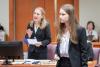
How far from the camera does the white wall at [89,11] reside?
31.3 ft

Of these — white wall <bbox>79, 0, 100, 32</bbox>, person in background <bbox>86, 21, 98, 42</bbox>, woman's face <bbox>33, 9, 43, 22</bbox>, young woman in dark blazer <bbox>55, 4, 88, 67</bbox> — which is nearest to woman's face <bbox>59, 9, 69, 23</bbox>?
young woman in dark blazer <bbox>55, 4, 88, 67</bbox>

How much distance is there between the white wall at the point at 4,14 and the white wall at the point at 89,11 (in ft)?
8.09

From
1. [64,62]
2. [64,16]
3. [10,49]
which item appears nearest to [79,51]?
[64,62]

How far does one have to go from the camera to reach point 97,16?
9562 mm

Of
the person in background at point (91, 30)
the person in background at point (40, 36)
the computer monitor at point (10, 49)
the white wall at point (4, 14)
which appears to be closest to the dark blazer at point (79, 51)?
the computer monitor at point (10, 49)

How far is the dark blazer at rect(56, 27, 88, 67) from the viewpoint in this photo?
3.62m

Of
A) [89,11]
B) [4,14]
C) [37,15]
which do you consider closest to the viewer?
[37,15]

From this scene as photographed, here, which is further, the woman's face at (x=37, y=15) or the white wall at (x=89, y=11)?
the white wall at (x=89, y=11)

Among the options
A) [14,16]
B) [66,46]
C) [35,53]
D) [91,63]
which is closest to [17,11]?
[14,16]

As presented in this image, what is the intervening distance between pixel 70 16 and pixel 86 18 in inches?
237

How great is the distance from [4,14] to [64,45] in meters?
6.46

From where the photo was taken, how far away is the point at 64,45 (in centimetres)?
373

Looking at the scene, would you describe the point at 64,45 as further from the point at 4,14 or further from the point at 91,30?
the point at 4,14

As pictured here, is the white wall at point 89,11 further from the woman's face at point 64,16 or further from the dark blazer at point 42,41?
the woman's face at point 64,16
